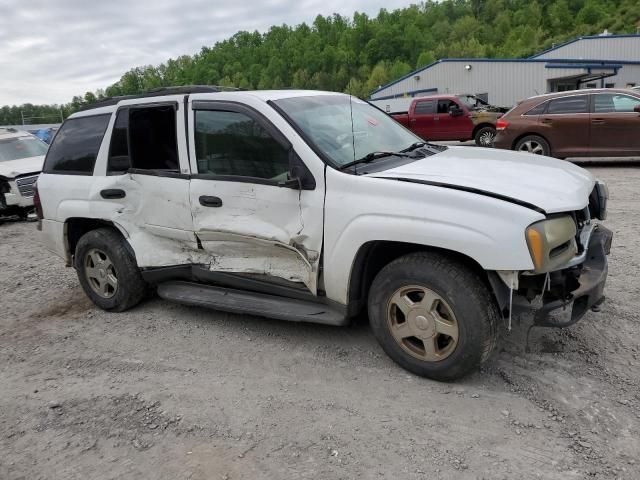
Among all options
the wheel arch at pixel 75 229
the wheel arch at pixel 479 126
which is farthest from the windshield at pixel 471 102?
the wheel arch at pixel 75 229

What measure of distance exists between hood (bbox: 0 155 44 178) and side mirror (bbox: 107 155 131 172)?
6.84 m

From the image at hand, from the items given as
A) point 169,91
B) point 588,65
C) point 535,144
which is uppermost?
point 588,65

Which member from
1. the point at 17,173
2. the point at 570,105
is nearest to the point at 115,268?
the point at 17,173

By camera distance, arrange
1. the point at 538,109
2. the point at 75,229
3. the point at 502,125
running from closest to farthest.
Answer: the point at 75,229 → the point at 538,109 → the point at 502,125

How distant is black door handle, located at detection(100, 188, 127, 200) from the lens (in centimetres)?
458

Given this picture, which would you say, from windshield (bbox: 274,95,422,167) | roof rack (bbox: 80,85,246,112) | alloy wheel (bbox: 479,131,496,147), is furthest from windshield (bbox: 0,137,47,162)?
alloy wheel (bbox: 479,131,496,147)

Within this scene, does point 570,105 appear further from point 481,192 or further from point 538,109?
point 481,192

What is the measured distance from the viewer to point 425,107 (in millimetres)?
17781

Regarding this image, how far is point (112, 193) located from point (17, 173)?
23.4 ft

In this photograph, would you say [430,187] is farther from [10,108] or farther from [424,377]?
[10,108]

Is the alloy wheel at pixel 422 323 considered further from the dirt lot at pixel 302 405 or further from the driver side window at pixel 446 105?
the driver side window at pixel 446 105

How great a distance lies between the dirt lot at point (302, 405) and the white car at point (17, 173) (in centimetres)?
674

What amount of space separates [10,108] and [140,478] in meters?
118

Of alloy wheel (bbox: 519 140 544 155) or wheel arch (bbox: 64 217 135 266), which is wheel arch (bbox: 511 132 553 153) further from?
wheel arch (bbox: 64 217 135 266)
